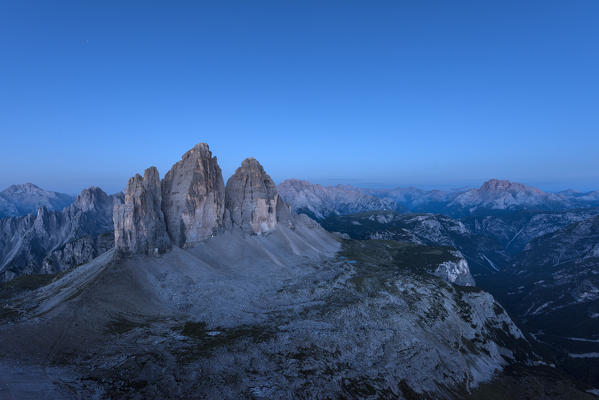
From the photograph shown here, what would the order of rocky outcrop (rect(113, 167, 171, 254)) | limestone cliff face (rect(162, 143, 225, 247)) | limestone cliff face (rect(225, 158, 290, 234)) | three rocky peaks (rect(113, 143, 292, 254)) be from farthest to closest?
limestone cliff face (rect(225, 158, 290, 234)) → limestone cliff face (rect(162, 143, 225, 247)) → three rocky peaks (rect(113, 143, 292, 254)) → rocky outcrop (rect(113, 167, 171, 254))

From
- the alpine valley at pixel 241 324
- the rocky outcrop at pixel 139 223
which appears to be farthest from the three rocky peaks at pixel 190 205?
the alpine valley at pixel 241 324

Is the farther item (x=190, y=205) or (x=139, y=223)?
(x=190, y=205)

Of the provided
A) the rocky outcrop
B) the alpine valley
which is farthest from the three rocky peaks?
the alpine valley

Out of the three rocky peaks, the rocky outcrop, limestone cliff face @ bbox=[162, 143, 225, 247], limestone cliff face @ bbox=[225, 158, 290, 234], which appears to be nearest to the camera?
the rocky outcrop

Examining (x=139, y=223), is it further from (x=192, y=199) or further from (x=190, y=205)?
(x=192, y=199)

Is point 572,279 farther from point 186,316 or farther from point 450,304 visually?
point 186,316

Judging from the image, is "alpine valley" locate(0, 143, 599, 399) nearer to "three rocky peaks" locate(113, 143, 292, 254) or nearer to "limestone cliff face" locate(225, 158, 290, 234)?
A: "three rocky peaks" locate(113, 143, 292, 254)

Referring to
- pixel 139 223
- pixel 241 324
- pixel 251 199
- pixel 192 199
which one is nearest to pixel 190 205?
pixel 192 199
